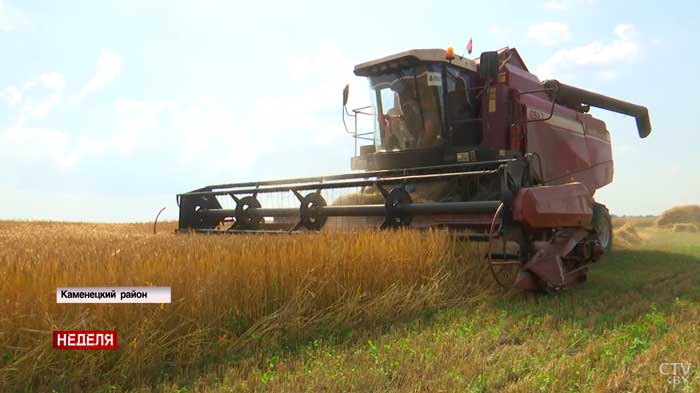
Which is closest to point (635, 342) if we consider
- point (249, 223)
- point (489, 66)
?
point (489, 66)

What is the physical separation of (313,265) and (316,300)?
9.6 inches

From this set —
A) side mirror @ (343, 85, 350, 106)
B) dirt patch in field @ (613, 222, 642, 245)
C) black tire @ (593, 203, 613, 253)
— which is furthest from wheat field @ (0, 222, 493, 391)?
dirt patch in field @ (613, 222, 642, 245)

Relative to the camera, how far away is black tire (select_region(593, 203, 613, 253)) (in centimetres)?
791

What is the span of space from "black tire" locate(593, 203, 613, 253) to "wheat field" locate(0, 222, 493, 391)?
14.3 feet

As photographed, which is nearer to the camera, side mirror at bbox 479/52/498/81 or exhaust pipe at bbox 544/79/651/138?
side mirror at bbox 479/52/498/81

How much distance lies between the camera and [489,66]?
18.8 feet

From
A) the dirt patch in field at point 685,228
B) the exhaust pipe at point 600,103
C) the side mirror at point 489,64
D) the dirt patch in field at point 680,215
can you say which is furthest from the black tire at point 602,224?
the dirt patch in field at point 680,215

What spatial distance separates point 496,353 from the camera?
2.82 m

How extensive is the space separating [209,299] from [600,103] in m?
8.67

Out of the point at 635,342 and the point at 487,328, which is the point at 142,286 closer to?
the point at 487,328

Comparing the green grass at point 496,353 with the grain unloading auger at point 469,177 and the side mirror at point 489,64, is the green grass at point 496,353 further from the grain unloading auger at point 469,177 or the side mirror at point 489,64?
the side mirror at point 489,64

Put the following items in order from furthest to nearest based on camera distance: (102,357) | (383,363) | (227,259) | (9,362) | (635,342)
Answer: (227,259) < (635,342) < (383,363) < (102,357) < (9,362)

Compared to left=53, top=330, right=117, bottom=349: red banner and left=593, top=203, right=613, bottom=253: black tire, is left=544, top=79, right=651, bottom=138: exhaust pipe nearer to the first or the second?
left=593, top=203, right=613, bottom=253: black tire
